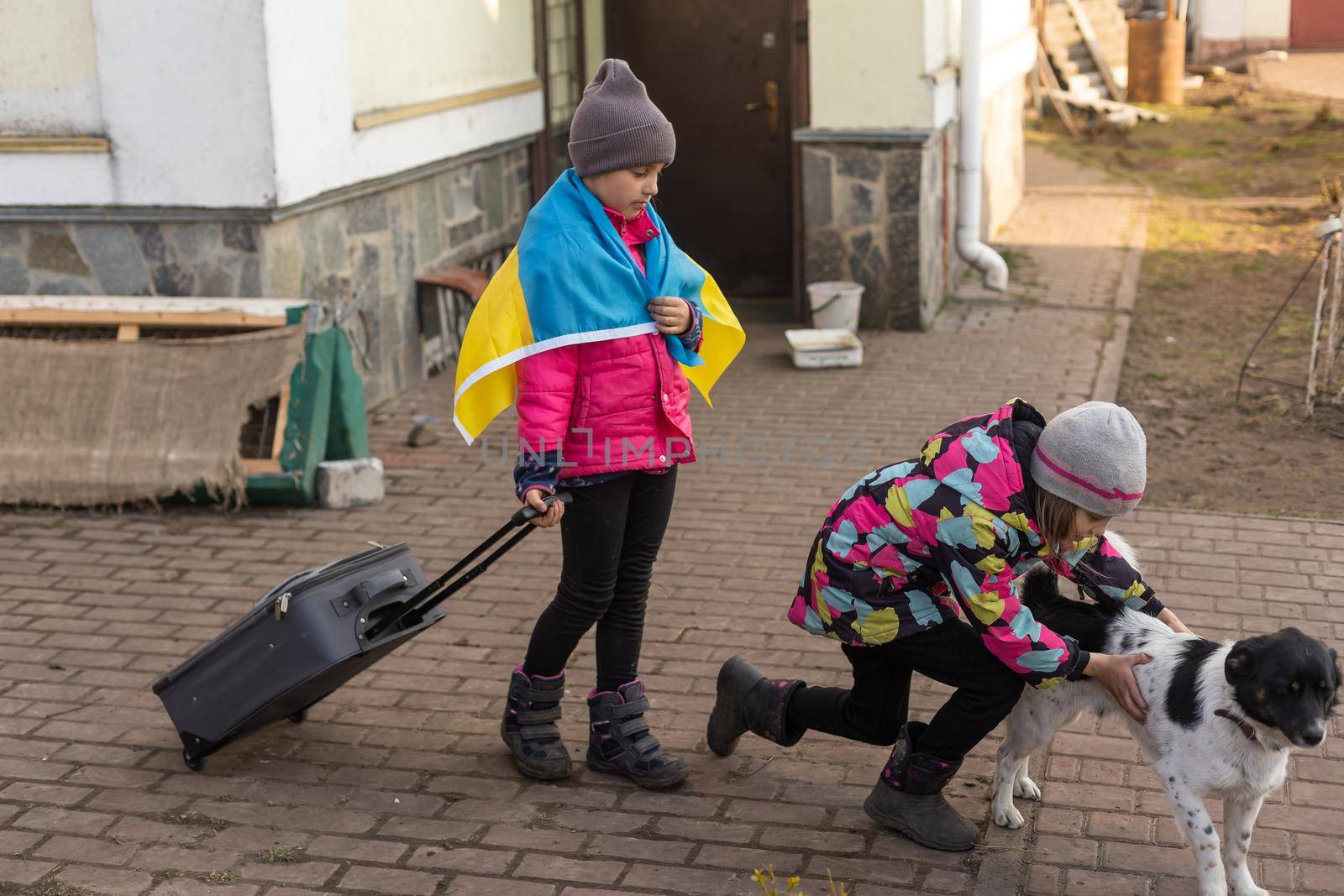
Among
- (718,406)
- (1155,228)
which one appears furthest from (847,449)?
(1155,228)

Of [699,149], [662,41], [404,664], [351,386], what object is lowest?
[404,664]

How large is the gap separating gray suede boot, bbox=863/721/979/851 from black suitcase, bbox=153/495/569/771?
114 cm

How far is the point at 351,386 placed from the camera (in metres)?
6.55

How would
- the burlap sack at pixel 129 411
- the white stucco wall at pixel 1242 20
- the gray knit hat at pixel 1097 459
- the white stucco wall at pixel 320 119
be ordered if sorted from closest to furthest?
the gray knit hat at pixel 1097 459, the burlap sack at pixel 129 411, the white stucco wall at pixel 320 119, the white stucco wall at pixel 1242 20

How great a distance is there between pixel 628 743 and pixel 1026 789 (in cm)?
109

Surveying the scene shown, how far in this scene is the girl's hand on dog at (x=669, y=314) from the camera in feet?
12.2

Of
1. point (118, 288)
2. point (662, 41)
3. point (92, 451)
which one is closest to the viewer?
point (92, 451)

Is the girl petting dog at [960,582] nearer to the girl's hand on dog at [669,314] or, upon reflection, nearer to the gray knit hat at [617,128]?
the girl's hand on dog at [669,314]

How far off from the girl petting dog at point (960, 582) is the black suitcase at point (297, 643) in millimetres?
903

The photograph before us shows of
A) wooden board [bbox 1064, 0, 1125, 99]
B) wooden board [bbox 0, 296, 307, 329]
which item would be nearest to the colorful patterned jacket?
Answer: wooden board [bbox 0, 296, 307, 329]

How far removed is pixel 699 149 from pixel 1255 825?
7.84 metres

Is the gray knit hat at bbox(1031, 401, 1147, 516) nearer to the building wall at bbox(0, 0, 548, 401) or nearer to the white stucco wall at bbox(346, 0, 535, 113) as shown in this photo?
the building wall at bbox(0, 0, 548, 401)

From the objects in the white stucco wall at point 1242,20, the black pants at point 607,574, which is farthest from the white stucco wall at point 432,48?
the white stucco wall at point 1242,20

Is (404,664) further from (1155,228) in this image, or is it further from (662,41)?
(1155,228)
